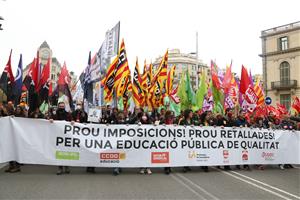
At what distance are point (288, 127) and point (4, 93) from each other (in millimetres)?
11080

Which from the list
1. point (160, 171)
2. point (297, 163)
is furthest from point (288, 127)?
point (160, 171)

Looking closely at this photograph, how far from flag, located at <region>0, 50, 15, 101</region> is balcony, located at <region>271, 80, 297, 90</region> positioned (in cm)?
4719

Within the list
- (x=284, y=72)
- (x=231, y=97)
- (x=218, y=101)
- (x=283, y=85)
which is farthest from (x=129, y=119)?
(x=284, y=72)

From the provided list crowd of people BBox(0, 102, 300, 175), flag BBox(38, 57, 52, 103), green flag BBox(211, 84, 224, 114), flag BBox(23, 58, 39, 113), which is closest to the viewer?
crowd of people BBox(0, 102, 300, 175)

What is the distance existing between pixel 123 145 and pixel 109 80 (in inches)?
164

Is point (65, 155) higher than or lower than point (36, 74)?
lower

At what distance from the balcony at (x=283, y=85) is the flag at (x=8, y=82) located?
47.2 m

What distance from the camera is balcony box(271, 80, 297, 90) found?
166ft

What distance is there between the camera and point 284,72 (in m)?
52.9

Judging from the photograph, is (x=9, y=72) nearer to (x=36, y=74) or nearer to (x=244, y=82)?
(x=36, y=74)

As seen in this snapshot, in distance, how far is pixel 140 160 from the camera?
8562 millimetres

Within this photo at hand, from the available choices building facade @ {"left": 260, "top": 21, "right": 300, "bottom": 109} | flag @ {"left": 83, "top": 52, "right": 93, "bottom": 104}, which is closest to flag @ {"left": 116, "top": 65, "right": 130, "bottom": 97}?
flag @ {"left": 83, "top": 52, "right": 93, "bottom": 104}

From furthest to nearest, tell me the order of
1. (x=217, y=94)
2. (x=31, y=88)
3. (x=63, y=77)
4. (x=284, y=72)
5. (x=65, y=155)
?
(x=284, y=72) < (x=217, y=94) < (x=63, y=77) < (x=31, y=88) < (x=65, y=155)

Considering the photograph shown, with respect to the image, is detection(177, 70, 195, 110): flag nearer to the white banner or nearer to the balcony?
the white banner
